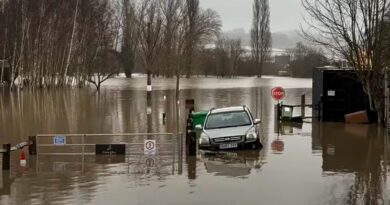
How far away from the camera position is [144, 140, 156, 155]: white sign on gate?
49.0 feet

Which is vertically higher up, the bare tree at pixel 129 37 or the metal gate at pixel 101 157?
the bare tree at pixel 129 37

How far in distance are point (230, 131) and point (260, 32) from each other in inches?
4959

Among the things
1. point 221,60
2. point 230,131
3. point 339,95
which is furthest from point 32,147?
point 221,60

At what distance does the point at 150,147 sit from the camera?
15008mm

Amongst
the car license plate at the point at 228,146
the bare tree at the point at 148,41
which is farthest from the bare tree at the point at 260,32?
the car license plate at the point at 228,146

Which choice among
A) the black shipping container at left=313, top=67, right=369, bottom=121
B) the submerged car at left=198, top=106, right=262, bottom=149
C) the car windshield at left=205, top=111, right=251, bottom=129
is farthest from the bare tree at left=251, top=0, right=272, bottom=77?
the submerged car at left=198, top=106, right=262, bottom=149

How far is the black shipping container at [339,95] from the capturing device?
85.8ft

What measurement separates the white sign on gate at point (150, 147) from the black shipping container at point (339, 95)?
1357 centimetres

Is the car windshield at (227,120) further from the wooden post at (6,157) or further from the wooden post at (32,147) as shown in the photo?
the wooden post at (6,157)

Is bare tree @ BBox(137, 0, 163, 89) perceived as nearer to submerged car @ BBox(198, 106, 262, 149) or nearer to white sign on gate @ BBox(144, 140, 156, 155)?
submerged car @ BBox(198, 106, 262, 149)

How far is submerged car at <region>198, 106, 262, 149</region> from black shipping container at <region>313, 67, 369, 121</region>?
9.35 metres

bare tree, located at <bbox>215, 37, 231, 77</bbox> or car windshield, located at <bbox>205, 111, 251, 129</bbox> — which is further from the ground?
bare tree, located at <bbox>215, 37, 231, 77</bbox>

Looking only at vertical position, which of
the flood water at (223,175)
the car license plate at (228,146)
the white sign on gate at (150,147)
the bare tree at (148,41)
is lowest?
the flood water at (223,175)

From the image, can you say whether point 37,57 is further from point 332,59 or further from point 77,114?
point 332,59
